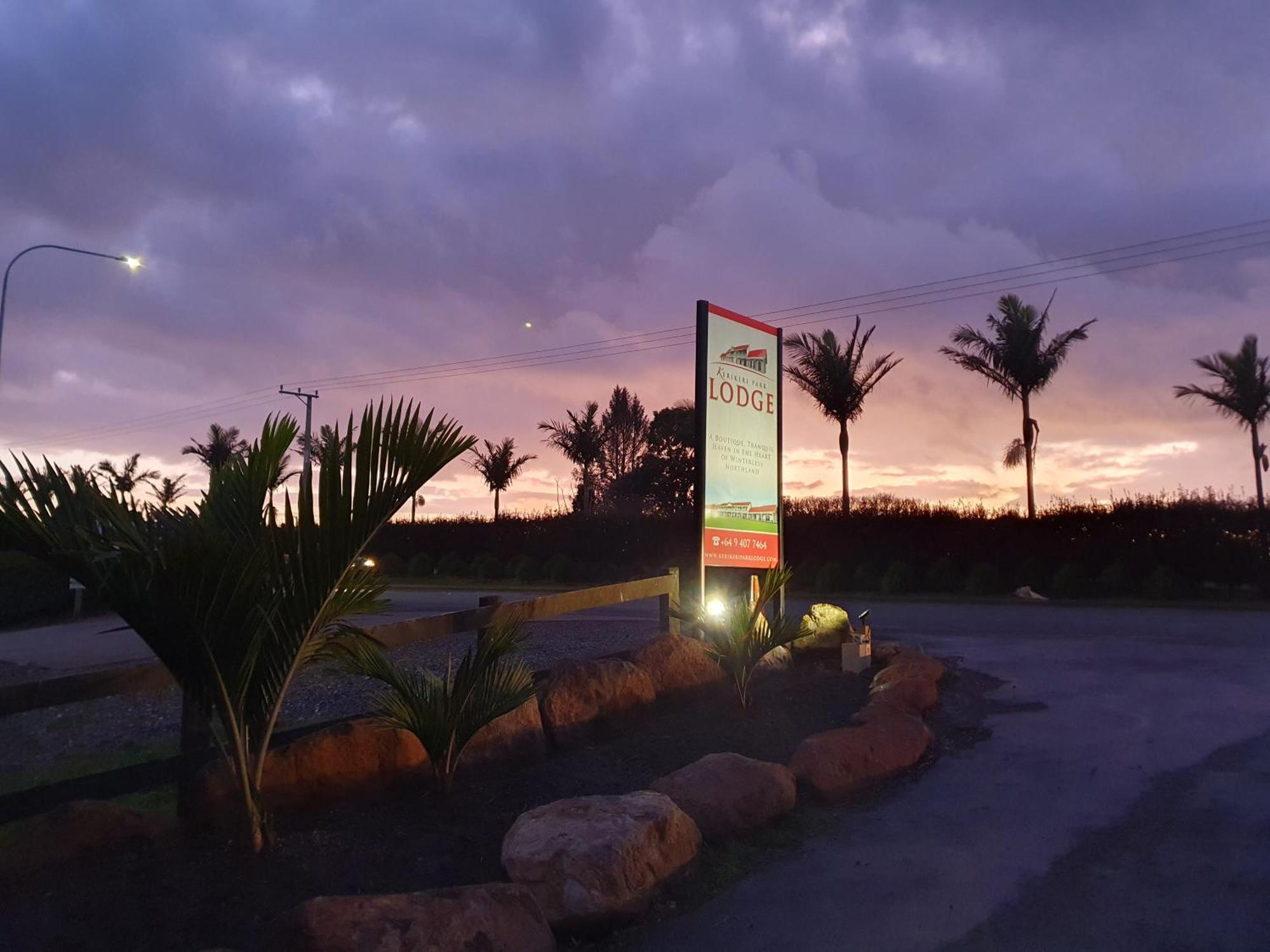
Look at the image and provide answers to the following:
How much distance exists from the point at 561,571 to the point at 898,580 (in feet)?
42.3

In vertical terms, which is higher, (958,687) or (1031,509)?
(1031,509)

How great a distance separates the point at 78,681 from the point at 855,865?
373cm

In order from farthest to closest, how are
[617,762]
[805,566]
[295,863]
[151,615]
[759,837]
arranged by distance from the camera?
1. [805,566]
2. [617,762]
3. [759,837]
4. [295,863]
5. [151,615]

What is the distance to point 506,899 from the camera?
377 cm

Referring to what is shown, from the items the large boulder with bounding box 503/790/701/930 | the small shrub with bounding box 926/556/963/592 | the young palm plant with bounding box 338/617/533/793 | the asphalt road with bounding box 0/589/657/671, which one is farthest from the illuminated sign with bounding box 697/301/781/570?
the small shrub with bounding box 926/556/963/592

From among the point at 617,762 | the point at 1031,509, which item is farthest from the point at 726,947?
the point at 1031,509

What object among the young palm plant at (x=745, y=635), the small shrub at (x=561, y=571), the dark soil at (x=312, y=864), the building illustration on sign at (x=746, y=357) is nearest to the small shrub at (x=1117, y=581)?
the building illustration on sign at (x=746, y=357)

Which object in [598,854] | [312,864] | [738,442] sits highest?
[738,442]

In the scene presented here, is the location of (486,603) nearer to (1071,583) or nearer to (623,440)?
(1071,583)

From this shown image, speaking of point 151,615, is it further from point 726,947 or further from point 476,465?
point 476,465

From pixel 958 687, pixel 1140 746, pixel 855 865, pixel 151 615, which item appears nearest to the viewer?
pixel 151 615

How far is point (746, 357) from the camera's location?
35.6 feet

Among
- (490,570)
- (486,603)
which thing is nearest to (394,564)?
(490,570)

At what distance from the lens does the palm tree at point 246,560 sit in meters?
4.01
